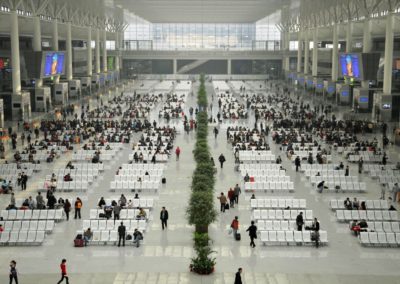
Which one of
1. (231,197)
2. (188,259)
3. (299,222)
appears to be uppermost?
(231,197)

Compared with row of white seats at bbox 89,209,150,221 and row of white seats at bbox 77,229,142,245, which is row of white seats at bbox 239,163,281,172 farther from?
row of white seats at bbox 77,229,142,245

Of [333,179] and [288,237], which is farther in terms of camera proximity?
[333,179]

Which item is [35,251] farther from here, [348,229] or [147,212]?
[348,229]

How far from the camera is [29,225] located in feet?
58.9

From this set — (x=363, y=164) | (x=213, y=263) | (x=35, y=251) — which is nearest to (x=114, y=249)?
(x=35, y=251)

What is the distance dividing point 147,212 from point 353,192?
875cm

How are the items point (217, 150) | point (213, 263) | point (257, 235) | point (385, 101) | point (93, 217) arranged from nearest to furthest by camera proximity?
1. point (213, 263)
2. point (257, 235)
3. point (93, 217)
4. point (217, 150)
5. point (385, 101)

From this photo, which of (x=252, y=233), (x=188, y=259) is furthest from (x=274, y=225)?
(x=188, y=259)

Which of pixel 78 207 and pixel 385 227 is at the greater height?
pixel 78 207

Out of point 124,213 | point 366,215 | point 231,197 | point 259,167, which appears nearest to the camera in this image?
point 366,215

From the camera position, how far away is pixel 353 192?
2386 centimetres

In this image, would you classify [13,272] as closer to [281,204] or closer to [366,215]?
[281,204]

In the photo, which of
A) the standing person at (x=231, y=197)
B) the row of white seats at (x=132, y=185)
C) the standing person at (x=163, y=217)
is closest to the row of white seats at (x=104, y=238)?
the standing person at (x=163, y=217)

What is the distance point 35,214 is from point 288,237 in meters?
7.99
